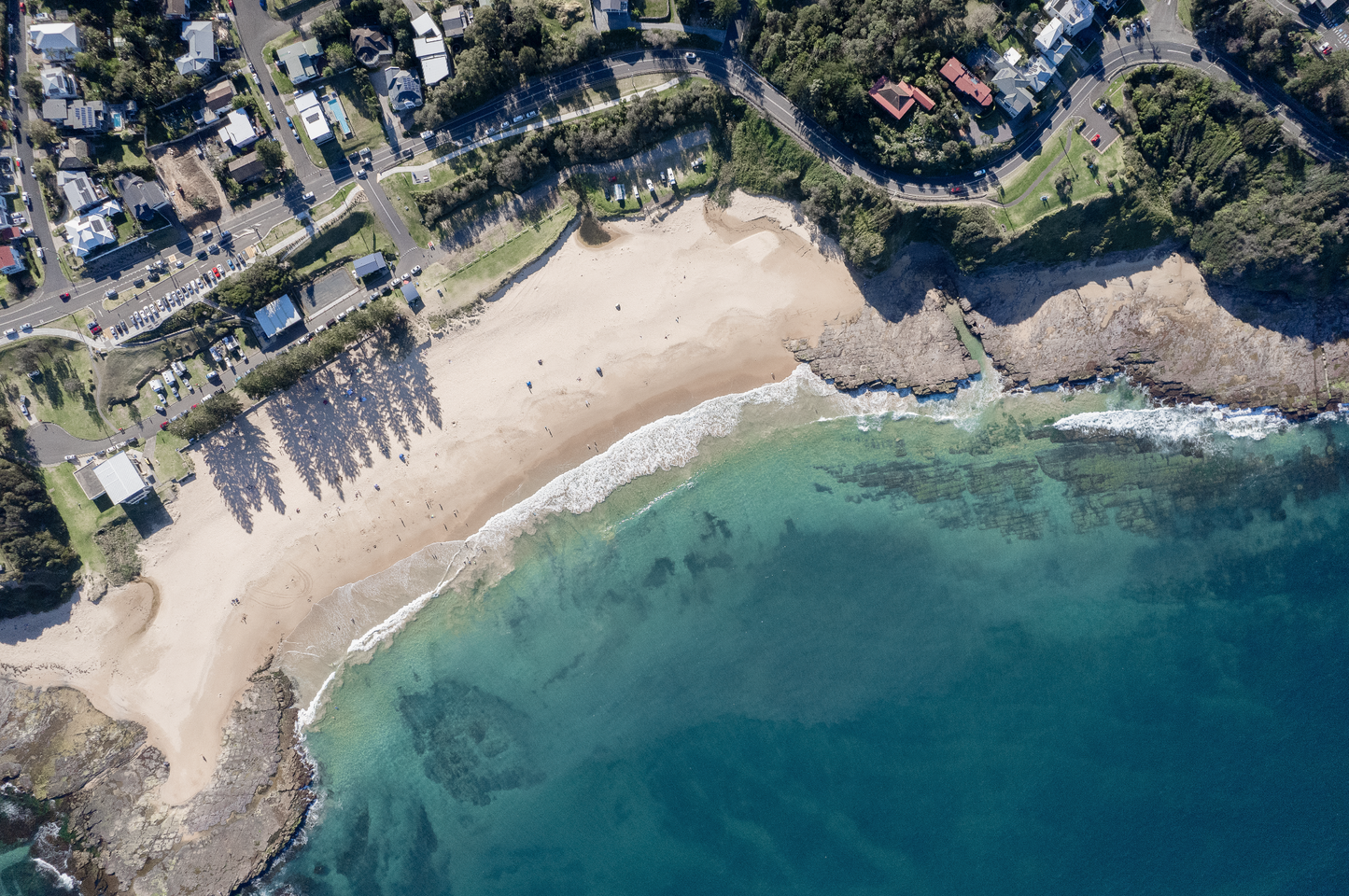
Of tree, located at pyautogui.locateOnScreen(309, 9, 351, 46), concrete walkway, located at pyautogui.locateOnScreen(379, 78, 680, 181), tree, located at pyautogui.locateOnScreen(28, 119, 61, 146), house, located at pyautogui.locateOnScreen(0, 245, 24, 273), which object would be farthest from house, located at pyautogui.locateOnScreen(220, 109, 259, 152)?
house, located at pyautogui.locateOnScreen(0, 245, 24, 273)

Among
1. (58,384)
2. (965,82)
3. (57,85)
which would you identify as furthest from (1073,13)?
(58,384)

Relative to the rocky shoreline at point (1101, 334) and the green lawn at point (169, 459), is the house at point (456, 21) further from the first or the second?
the green lawn at point (169, 459)

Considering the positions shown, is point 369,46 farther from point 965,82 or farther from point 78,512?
point 965,82

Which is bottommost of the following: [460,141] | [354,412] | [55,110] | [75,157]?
[354,412]

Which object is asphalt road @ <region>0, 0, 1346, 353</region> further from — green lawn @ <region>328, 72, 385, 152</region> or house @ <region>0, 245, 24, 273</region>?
house @ <region>0, 245, 24, 273</region>

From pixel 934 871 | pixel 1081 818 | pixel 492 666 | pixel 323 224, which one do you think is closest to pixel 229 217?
pixel 323 224

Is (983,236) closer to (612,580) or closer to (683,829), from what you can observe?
(612,580)
